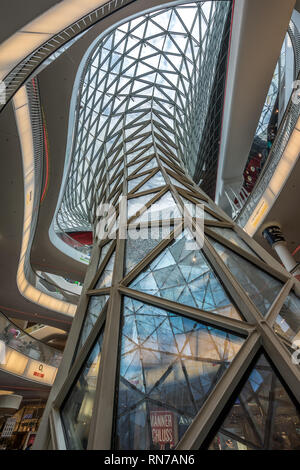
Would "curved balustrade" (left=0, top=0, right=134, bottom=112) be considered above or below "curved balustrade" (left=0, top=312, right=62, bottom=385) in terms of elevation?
below

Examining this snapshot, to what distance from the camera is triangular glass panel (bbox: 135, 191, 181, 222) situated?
6.98 metres

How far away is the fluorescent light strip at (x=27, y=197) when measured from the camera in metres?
7.21

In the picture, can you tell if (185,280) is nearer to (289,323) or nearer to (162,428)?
(289,323)

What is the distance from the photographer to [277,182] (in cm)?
1154

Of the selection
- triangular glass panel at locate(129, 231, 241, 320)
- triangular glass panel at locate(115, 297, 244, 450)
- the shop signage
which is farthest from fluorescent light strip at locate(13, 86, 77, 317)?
the shop signage

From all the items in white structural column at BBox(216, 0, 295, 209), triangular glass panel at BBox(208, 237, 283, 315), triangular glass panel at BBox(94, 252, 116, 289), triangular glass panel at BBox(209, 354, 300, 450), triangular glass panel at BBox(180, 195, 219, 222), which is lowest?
triangular glass panel at BBox(209, 354, 300, 450)

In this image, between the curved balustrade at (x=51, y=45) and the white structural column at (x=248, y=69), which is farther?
the white structural column at (x=248, y=69)

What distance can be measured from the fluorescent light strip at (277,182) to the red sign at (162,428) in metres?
11.4

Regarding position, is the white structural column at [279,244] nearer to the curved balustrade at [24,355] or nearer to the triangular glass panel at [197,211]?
the triangular glass panel at [197,211]

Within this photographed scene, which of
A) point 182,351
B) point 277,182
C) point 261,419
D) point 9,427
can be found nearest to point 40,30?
point 182,351

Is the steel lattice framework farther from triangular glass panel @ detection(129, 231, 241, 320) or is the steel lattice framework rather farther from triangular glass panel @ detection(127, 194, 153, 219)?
triangular glass panel @ detection(127, 194, 153, 219)

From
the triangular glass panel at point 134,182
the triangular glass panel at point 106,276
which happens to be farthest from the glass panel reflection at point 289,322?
the triangular glass panel at point 134,182

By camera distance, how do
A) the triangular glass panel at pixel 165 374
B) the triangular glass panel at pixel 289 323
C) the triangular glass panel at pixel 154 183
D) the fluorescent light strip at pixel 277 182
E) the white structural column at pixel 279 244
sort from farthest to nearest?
the white structural column at pixel 279 244 < the fluorescent light strip at pixel 277 182 < the triangular glass panel at pixel 154 183 < the triangular glass panel at pixel 289 323 < the triangular glass panel at pixel 165 374

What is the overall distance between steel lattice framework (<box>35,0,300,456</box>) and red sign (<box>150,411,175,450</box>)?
0.04ft
